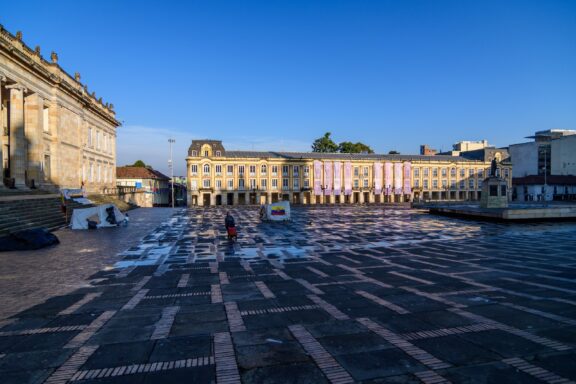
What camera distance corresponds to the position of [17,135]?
111 feet

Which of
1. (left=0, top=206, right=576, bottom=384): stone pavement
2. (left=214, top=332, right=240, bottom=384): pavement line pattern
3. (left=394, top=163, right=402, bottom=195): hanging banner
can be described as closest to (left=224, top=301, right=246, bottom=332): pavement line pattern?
(left=0, top=206, right=576, bottom=384): stone pavement

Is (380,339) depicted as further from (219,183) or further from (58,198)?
(219,183)

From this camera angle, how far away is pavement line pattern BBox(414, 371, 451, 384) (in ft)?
16.4

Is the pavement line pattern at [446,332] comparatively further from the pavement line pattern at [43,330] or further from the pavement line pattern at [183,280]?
the pavement line pattern at [183,280]

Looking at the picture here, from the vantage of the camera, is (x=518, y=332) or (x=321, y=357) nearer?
(x=321, y=357)

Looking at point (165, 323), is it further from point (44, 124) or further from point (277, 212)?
point (44, 124)

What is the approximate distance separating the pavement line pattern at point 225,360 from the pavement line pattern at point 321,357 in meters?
1.26

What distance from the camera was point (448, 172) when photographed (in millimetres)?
98188

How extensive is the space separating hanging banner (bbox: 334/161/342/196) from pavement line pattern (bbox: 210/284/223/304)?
7965cm

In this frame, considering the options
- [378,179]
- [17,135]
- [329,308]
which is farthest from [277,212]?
[378,179]

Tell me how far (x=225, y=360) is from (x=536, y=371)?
475 cm

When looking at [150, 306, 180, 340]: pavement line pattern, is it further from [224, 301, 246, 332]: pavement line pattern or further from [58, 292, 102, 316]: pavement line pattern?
[58, 292, 102, 316]: pavement line pattern

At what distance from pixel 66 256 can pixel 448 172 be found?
326 feet

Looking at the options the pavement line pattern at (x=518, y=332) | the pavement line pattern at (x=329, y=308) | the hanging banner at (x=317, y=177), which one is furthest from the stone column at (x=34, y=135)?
the hanging banner at (x=317, y=177)
